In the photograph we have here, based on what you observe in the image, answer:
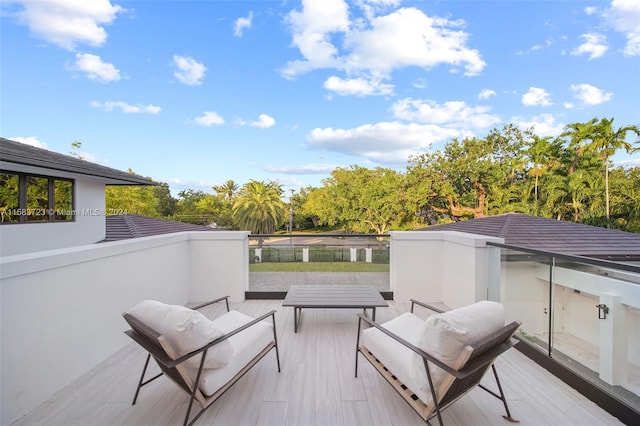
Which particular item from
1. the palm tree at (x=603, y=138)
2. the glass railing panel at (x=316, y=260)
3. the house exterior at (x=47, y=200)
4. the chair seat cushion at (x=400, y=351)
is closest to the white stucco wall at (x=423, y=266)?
the glass railing panel at (x=316, y=260)

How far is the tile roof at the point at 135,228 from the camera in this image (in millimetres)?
8094

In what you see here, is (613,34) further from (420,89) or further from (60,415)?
(60,415)

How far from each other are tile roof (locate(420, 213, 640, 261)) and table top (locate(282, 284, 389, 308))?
5089 millimetres

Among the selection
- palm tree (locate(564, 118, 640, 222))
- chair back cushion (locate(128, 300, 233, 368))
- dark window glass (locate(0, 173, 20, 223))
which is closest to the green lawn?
chair back cushion (locate(128, 300, 233, 368))

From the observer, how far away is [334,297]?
3975mm

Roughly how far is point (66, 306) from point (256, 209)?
805 inches

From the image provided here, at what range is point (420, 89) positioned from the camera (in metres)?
21.2

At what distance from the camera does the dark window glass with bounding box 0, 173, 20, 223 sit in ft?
19.5

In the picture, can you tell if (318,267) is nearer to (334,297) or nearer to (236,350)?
(334,297)

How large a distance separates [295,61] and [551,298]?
1859 centimetres

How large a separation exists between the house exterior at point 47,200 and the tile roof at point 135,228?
39cm

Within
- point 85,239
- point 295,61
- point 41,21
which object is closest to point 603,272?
point 85,239

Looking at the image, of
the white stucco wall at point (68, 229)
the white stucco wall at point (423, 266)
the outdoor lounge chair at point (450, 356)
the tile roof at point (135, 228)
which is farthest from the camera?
the tile roof at point (135, 228)

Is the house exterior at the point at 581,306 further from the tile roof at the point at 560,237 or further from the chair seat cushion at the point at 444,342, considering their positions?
the tile roof at the point at 560,237
